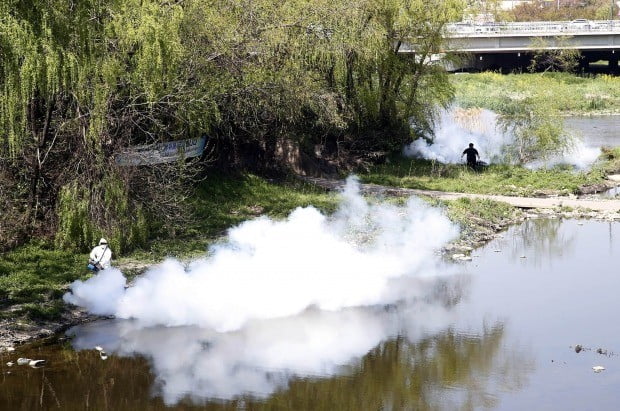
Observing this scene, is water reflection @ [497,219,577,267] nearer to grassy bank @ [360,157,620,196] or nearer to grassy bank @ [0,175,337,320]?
grassy bank @ [360,157,620,196]

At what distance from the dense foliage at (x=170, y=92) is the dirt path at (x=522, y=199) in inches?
111

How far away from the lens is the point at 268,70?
1224 inches

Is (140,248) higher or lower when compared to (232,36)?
lower

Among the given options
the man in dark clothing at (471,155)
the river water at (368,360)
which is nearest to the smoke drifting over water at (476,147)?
the man in dark clothing at (471,155)

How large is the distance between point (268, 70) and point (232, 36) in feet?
8.65

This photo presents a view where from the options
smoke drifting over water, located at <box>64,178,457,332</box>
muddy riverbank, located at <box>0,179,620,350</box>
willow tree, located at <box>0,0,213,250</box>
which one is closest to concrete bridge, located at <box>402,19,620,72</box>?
muddy riverbank, located at <box>0,179,620,350</box>

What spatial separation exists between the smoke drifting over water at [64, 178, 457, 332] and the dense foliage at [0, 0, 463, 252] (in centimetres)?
267

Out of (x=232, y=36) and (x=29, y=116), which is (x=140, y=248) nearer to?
(x=29, y=116)

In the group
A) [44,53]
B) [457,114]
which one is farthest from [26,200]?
[457,114]

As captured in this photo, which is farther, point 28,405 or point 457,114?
point 457,114

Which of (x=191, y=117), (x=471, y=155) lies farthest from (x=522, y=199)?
(x=191, y=117)

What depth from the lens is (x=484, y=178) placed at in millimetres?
35250

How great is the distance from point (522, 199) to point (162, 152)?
12503mm

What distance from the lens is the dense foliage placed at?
2091cm
